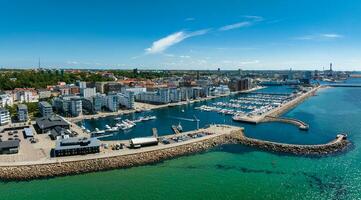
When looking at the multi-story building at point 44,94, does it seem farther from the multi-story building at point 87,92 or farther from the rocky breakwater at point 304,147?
the rocky breakwater at point 304,147

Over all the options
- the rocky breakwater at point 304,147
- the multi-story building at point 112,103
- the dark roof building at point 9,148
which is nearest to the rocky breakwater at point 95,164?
the dark roof building at point 9,148

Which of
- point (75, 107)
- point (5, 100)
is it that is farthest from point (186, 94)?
point (5, 100)

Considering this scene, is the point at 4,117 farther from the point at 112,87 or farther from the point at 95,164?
the point at 112,87

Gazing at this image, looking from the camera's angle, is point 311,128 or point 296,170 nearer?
point 296,170

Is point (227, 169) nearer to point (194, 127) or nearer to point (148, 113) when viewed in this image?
point (194, 127)

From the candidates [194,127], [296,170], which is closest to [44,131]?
[194,127]

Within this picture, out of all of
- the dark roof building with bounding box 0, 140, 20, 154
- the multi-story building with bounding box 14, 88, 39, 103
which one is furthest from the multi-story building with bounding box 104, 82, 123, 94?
the dark roof building with bounding box 0, 140, 20, 154
